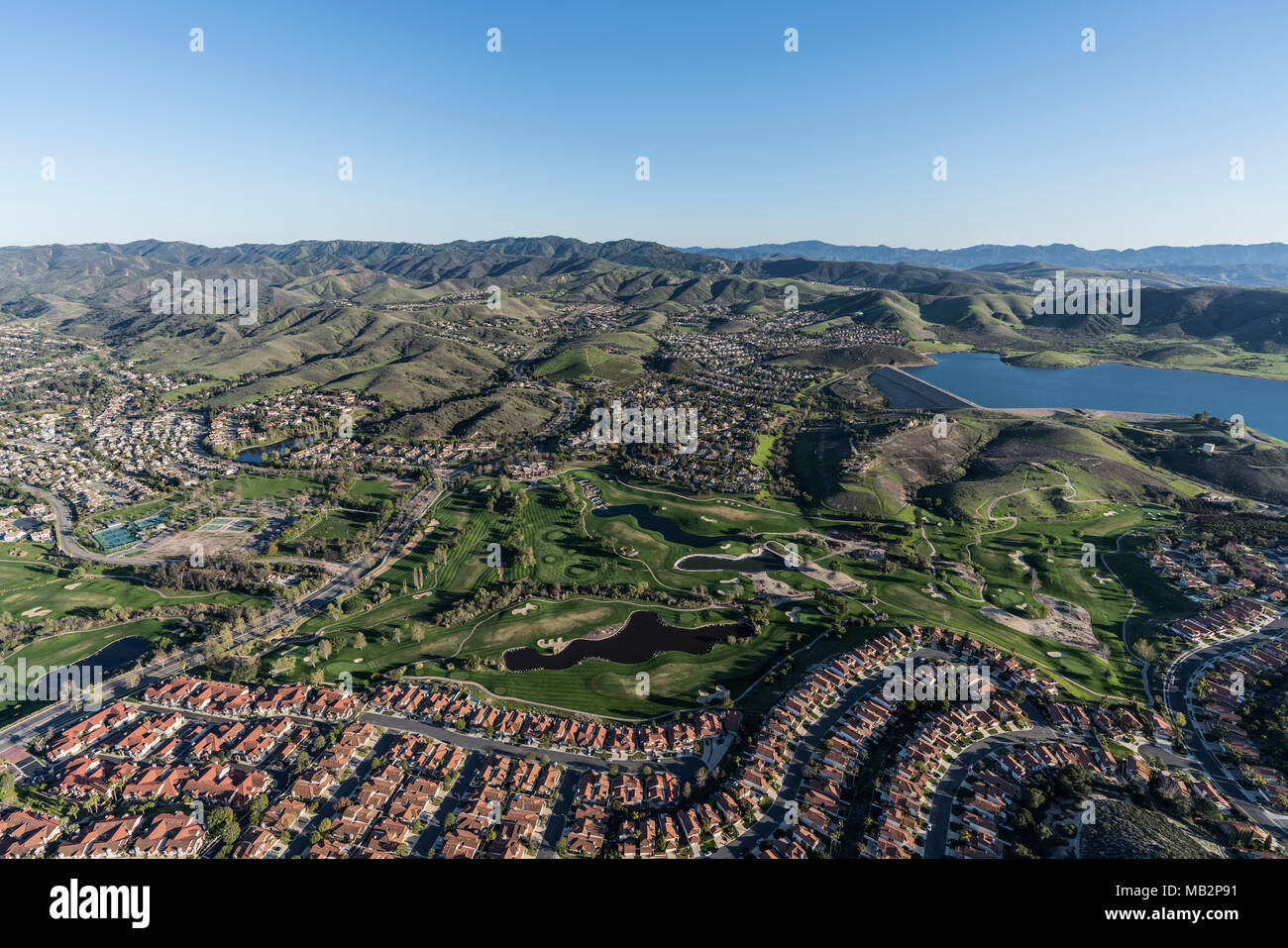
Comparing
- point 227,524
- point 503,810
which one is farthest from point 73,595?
point 503,810

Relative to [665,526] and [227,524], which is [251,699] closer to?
[227,524]

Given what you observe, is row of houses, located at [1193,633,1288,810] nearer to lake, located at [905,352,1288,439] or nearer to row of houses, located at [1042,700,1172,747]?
row of houses, located at [1042,700,1172,747]

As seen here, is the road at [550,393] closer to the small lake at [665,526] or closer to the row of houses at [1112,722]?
the small lake at [665,526]

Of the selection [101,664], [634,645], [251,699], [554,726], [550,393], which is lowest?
[554,726]

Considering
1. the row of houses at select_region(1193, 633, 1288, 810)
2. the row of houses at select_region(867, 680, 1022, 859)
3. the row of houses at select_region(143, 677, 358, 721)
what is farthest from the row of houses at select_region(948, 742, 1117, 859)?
the row of houses at select_region(143, 677, 358, 721)

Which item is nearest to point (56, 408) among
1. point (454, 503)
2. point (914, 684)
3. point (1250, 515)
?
point (454, 503)

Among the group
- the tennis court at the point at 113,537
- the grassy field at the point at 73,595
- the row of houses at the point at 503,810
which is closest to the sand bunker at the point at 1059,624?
the row of houses at the point at 503,810
